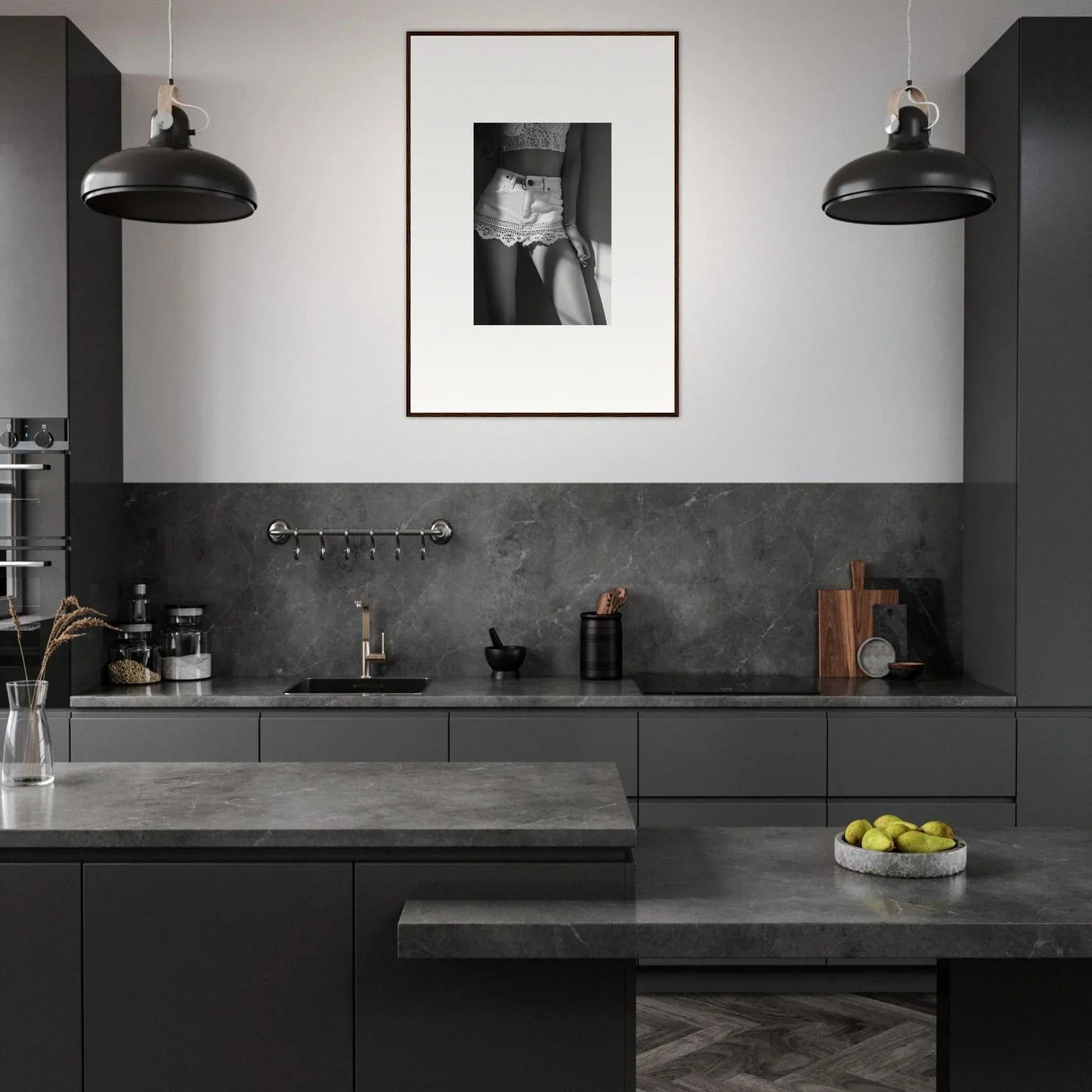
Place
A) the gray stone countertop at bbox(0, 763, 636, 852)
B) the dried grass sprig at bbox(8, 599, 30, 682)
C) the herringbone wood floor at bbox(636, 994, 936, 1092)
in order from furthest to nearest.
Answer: the dried grass sprig at bbox(8, 599, 30, 682), the herringbone wood floor at bbox(636, 994, 936, 1092), the gray stone countertop at bbox(0, 763, 636, 852)

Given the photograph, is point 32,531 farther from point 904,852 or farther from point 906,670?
point 906,670

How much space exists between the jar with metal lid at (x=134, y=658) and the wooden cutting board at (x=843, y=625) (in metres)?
2.64

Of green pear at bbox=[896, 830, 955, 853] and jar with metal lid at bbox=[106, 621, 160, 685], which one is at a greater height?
jar with metal lid at bbox=[106, 621, 160, 685]

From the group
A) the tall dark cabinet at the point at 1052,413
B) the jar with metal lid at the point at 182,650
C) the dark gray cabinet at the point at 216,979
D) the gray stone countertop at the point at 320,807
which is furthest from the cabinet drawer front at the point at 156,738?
the tall dark cabinet at the point at 1052,413

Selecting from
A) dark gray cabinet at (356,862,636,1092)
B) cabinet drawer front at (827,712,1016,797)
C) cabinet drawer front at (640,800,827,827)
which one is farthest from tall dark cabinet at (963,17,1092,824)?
dark gray cabinet at (356,862,636,1092)

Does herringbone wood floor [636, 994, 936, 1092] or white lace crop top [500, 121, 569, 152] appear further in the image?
white lace crop top [500, 121, 569, 152]

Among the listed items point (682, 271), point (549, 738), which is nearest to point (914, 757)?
point (549, 738)

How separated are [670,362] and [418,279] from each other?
3.55 ft

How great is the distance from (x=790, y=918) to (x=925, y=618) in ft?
9.58

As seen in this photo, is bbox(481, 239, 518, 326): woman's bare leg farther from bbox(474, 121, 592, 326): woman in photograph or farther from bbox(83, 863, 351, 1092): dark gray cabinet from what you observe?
bbox(83, 863, 351, 1092): dark gray cabinet

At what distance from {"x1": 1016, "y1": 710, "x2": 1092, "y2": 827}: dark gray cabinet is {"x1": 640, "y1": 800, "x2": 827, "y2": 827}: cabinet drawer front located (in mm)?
717

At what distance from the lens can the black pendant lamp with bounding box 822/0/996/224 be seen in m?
2.37

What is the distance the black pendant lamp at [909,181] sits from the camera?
2373 mm

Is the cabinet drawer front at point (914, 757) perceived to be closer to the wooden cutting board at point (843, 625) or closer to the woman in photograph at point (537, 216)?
the wooden cutting board at point (843, 625)
